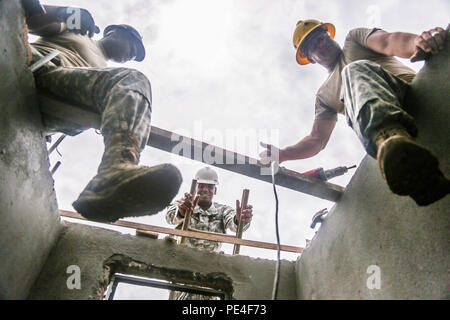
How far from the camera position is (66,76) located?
5.20 ft

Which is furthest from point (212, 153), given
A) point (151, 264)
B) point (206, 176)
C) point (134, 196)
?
point (206, 176)

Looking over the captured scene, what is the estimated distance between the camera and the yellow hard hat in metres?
2.93

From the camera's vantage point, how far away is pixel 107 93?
57.2 inches

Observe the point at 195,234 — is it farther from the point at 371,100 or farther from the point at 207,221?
the point at 371,100

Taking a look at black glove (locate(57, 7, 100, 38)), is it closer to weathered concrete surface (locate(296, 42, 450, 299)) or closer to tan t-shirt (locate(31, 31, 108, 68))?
tan t-shirt (locate(31, 31, 108, 68))

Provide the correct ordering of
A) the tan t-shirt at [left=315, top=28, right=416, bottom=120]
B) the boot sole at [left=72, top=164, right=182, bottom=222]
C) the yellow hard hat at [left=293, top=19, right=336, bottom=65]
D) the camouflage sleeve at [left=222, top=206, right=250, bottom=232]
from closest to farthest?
the boot sole at [left=72, top=164, right=182, bottom=222], the tan t-shirt at [left=315, top=28, right=416, bottom=120], the yellow hard hat at [left=293, top=19, right=336, bottom=65], the camouflage sleeve at [left=222, top=206, right=250, bottom=232]

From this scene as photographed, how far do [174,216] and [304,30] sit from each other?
2.74 m

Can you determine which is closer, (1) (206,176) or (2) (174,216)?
(2) (174,216)

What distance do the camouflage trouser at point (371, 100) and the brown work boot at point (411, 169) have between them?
0.34ft

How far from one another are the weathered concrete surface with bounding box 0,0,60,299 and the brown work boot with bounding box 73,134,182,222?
2.17 feet

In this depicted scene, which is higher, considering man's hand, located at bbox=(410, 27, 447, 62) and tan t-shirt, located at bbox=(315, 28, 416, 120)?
tan t-shirt, located at bbox=(315, 28, 416, 120)

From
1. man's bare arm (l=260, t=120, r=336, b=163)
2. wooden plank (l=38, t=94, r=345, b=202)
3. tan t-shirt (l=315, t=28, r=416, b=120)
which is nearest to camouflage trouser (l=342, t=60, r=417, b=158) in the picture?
tan t-shirt (l=315, t=28, r=416, b=120)

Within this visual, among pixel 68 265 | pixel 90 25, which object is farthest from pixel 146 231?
pixel 90 25
